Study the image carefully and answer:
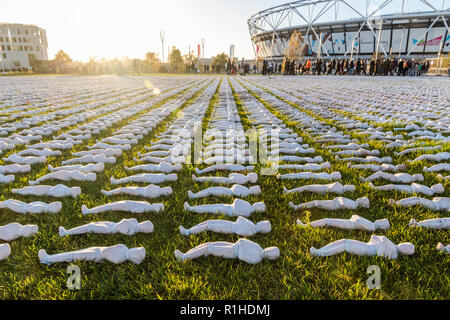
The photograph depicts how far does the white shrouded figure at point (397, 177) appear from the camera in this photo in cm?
266

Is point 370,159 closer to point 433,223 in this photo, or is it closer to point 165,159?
point 433,223

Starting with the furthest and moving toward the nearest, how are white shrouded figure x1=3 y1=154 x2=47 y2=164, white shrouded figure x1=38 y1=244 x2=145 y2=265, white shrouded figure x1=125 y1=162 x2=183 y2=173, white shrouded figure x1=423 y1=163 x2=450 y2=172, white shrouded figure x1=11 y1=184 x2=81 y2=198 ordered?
white shrouded figure x1=3 y1=154 x2=47 y2=164, white shrouded figure x1=125 y1=162 x2=183 y2=173, white shrouded figure x1=423 y1=163 x2=450 y2=172, white shrouded figure x1=11 y1=184 x2=81 y2=198, white shrouded figure x1=38 y1=244 x2=145 y2=265

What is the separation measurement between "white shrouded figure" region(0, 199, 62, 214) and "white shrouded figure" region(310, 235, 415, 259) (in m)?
2.02

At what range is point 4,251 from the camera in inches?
64.5

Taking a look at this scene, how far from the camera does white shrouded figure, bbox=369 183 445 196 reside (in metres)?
2.39

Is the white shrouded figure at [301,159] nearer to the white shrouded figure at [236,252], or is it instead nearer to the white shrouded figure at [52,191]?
the white shrouded figure at [236,252]

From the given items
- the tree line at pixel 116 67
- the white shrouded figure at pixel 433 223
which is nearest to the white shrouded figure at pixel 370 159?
the white shrouded figure at pixel 433 223

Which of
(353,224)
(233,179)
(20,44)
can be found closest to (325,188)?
(353,224)

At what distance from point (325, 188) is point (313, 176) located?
0.33 m

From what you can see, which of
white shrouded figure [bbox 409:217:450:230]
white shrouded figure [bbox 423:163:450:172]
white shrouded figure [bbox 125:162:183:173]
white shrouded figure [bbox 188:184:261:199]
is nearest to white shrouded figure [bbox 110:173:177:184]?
white shrouded figure [bbox 125:162:183:173]

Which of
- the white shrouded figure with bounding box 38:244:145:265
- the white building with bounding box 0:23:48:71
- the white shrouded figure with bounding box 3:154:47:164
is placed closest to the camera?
the white shrouded figure with bounding box 38:244:145:265

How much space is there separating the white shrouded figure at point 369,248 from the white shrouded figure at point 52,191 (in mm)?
2108

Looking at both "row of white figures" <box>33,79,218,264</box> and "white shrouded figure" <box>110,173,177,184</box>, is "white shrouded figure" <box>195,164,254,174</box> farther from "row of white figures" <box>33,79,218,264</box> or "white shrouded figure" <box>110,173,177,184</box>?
"row of white figures" <box>33,79,218,264</box>
